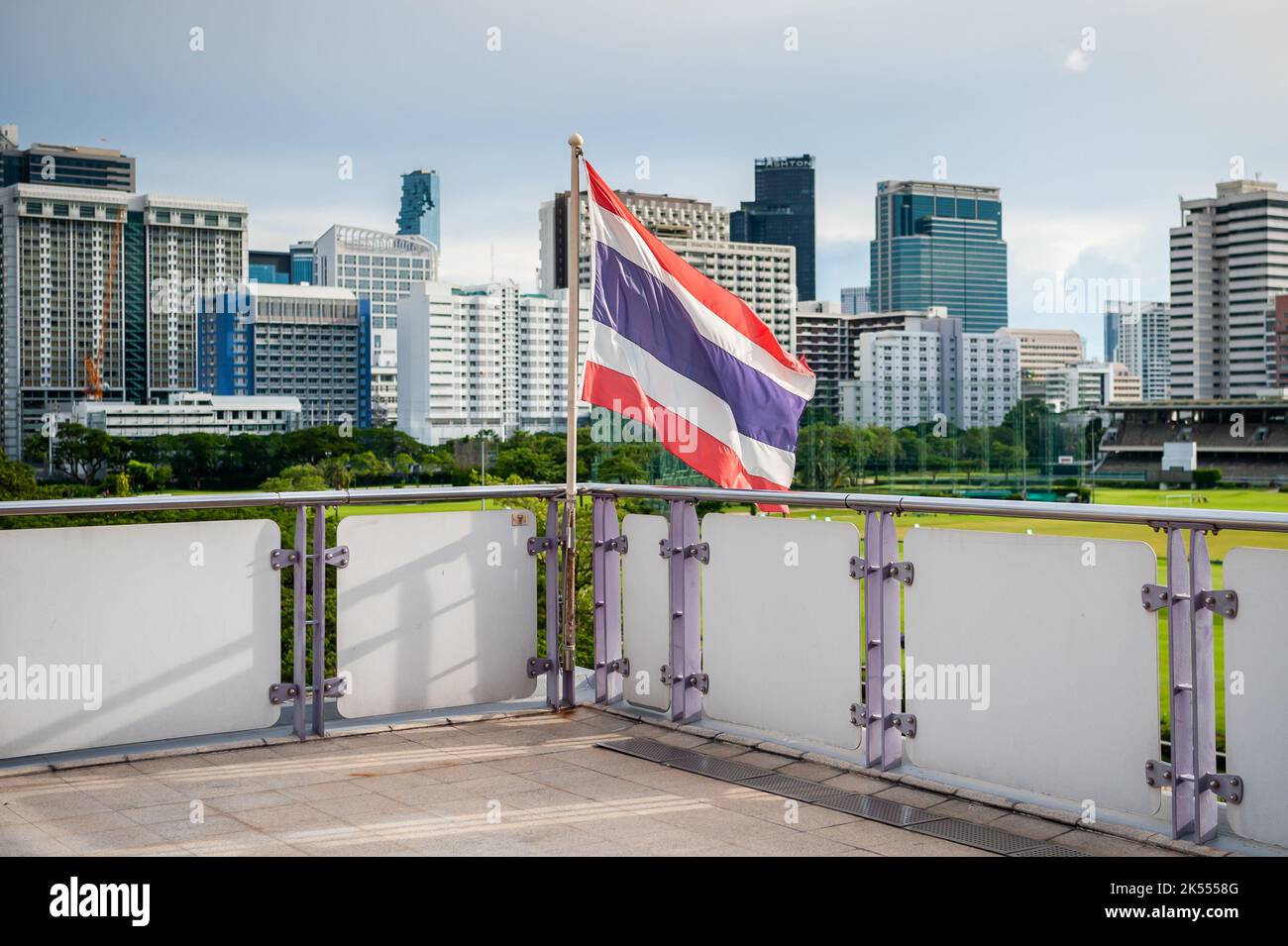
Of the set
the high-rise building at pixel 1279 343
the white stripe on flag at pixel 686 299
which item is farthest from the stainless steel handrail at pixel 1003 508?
the high-rise building at pixel 1279 343

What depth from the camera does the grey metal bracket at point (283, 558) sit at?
19.1ft

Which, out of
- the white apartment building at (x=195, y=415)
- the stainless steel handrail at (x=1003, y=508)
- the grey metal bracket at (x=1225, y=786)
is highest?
the white apartment building at (x=195, y=415)

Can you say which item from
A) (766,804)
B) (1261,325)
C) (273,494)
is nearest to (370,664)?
(273,494)

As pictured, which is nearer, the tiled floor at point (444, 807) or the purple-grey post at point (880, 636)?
the tiled floor at point (444, 807)

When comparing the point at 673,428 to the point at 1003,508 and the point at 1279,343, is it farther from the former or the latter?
the point at 1279,343

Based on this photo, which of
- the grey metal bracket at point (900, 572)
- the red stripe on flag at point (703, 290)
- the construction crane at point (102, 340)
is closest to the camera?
the grey metal bracket at point (900, 572)

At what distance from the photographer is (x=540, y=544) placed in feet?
22.0

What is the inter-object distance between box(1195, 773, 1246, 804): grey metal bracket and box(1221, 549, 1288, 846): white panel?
0.06 feet

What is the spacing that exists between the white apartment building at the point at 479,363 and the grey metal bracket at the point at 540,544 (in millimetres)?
157003

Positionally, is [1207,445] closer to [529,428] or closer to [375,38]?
[529,428]

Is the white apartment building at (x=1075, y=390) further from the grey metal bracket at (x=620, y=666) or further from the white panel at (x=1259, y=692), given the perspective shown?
the white panel at (x=1259, y=692)

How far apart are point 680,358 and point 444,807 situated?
2.79 meters

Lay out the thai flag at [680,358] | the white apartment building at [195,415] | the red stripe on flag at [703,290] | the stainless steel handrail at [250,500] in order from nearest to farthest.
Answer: the stainless steel handrail at [250,500] → the thai flag at [680,358] → the red stripe on flag at [703,290] → the white apartment building at [195,415]

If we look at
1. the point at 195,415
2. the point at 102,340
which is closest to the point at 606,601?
the point at 195,415
